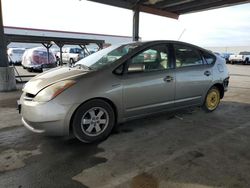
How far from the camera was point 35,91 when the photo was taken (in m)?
2.94

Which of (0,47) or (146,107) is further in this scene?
(0,47)

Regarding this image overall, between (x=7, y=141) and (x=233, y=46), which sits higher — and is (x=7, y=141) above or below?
below

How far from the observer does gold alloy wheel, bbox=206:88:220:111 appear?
466 cm

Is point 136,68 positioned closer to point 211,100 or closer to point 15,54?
point 211,100

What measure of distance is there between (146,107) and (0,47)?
18.9 feet

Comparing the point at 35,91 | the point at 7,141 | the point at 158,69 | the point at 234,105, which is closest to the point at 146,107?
the point at 158,69

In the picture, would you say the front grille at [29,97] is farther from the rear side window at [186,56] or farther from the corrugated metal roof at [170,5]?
the corrugated metal roof at [170,5]

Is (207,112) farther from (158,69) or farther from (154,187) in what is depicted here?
(154,187)

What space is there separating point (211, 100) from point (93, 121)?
9.58 ft

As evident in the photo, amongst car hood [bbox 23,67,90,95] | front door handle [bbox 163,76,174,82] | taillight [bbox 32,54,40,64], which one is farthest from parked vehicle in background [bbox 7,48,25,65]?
front door handle [bbox 163,76,174,82]

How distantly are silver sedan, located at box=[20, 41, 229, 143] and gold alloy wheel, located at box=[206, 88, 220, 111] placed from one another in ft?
0.81

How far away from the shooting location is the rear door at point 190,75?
3926mm

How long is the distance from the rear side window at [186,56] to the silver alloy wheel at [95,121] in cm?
169

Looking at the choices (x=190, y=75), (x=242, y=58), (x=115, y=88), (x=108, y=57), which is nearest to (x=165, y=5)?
(x=190, y=75)
